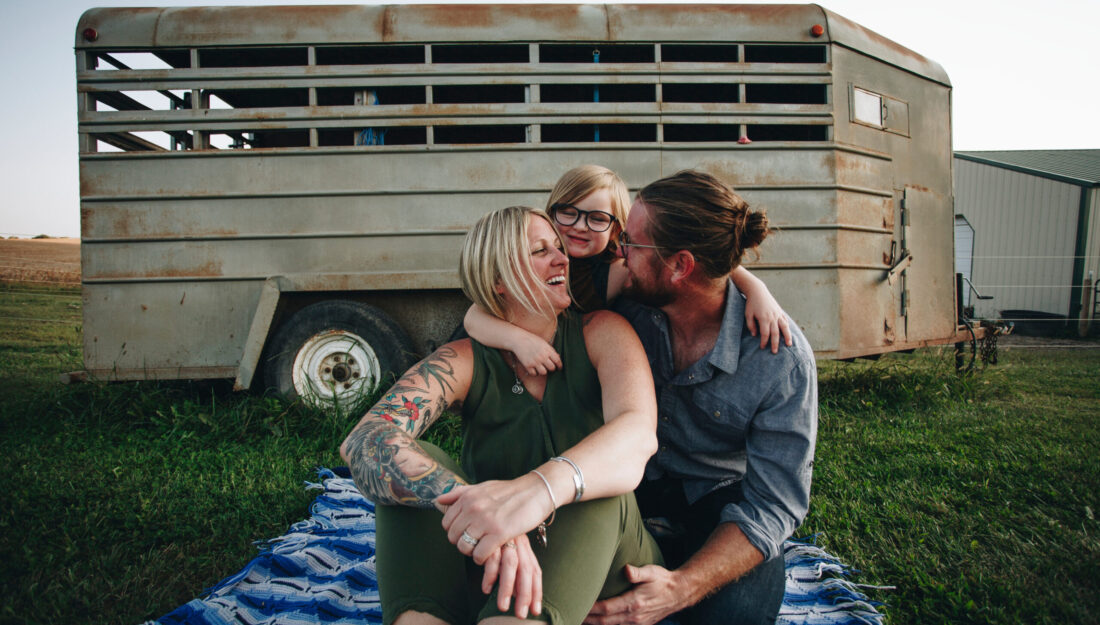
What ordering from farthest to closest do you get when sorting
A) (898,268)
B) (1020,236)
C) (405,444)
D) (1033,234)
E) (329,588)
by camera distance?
(1020,236), (1033,234), (898,268), (329,588), (405,444)

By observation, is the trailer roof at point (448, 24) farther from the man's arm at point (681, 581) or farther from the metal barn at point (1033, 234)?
the metal barn at point (1033, 234)

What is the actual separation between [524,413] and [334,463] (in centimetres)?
222

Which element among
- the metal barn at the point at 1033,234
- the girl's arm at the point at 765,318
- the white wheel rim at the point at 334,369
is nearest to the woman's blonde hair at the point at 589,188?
the girl's arm at the point at 765,318

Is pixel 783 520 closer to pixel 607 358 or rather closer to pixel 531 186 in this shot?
pixel 607 358

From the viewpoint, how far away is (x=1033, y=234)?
14.3 meters

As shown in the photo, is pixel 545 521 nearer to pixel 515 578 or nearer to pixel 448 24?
pixel 515 578

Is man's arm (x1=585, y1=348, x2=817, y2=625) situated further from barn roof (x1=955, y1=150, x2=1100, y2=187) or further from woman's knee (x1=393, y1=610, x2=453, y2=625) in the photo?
barn roof (x1=955, y1=150, x2=1100, y2=187)

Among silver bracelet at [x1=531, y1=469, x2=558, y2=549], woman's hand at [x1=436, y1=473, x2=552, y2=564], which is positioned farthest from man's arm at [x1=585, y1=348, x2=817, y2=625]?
woman's hand at [x1=436, y1=473, x2=552, y2=564]

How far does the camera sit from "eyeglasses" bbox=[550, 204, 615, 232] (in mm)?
2631

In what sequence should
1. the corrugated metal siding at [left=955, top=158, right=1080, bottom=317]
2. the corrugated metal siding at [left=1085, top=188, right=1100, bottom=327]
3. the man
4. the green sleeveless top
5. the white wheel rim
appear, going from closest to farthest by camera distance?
1. the man
2. the green sleeveless top
3. the white wheel rim
4. the corrugated metal siding at [left=1085, top=188, right=1100, bottom=327]
5. the corrugated metal siding at [left=955, top=158, right=1080, bottom=317]

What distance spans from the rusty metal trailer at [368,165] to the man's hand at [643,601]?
272 cm

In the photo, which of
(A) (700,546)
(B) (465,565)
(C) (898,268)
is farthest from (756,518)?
(C) (898,268)

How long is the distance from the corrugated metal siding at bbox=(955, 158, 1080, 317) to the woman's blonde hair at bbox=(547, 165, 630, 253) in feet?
49.2

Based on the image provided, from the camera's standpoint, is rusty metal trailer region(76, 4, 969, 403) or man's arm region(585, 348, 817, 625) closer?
man's arm region(585, 348, 817, 625)
